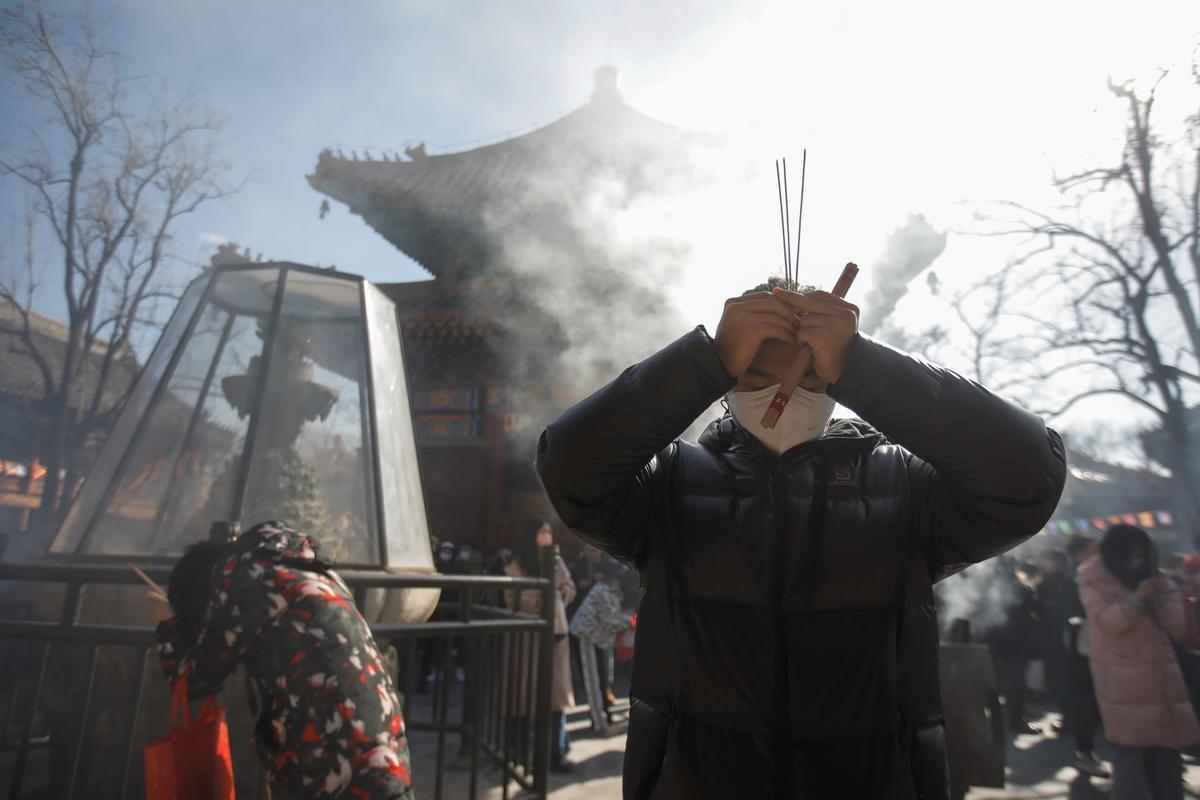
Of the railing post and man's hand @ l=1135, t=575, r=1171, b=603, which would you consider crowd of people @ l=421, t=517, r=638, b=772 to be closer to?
the railing post

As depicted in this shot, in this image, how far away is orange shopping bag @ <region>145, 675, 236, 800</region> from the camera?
1635 millimetres

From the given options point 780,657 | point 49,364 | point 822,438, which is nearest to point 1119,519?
point 822,438

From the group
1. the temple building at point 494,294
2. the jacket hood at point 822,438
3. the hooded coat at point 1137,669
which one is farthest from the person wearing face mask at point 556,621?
the temple building at point 494,294

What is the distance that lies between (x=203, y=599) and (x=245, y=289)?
244 cm

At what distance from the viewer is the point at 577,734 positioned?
6285 millimetres

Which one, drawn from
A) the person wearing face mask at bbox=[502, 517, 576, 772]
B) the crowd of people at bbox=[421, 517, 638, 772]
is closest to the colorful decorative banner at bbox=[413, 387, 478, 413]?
the crowd of people at bbox=[421, 517, 638, 772]

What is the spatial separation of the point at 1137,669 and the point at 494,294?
8.88m

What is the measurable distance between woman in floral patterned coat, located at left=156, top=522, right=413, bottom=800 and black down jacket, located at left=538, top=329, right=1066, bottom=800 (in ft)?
2.73

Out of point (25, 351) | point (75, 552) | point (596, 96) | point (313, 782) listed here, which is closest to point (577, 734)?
point (75, 552)

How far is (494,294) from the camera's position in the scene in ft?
35.4

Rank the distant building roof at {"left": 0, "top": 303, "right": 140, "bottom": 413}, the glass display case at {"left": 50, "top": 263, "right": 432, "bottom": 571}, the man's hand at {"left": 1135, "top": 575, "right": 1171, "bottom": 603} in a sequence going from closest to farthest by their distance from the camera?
the glass display case at {"left": 50, "top": 263, "right": 432, "bottom": 571}, the man's hand at {"left": 1135, "top": 575, "right": 1171, "bottom": 603}, the distant building roof at {"left": 0, "top": 303, "right": 140, "bottom": 413}

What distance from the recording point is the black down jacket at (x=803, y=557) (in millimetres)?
1061

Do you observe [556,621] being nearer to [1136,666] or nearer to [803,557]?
[1136,666]

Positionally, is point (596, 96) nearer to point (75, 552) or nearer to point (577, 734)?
point (577, 734)
